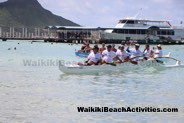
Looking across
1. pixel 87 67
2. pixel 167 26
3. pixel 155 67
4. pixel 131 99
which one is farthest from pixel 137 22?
pixel 131 99

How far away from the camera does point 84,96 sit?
17.1 metres

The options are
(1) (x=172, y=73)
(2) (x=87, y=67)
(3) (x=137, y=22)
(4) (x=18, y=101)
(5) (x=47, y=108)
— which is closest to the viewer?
(5) (x=47, y=108)

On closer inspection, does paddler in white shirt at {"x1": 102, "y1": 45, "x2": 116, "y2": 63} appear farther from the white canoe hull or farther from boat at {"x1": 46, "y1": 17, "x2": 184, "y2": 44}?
boat at {"x1": 46, "y1": 17, "x2": 184, "y2": 44}

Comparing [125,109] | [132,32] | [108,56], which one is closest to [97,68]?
[108,56]

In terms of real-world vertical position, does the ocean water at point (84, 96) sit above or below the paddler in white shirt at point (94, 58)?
below

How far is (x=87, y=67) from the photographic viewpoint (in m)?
24.3

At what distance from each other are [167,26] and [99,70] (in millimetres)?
81988

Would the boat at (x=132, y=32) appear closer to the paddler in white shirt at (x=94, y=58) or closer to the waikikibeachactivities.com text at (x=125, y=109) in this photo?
the paddler in white shirt at (x=94, y=58)

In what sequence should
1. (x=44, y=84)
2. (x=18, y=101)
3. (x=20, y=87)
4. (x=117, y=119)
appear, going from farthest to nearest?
(x=44, y=84), (x=20, y=87), (x=18, y=101), (x=117, y=119)

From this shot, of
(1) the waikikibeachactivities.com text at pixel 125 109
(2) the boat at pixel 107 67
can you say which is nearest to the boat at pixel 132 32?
(2) the boat at pixel 107 67

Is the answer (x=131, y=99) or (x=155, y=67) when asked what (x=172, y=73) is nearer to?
(x=155, y=67)

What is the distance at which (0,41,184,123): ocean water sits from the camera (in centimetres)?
1352

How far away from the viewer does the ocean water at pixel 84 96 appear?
44.3 feet

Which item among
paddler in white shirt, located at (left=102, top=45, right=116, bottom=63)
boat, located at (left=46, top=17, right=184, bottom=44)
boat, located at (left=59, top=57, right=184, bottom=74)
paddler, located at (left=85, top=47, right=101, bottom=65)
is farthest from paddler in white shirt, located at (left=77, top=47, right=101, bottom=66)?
boat, located at (left=46, top=17, right=184, bottom=44)
